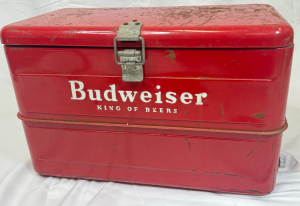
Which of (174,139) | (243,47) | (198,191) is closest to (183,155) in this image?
(174,139)

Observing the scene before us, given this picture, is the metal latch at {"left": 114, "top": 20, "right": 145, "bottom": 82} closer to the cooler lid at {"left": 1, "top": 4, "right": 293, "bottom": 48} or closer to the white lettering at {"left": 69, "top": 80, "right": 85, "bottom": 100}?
the cooler lid at {"left": 1, "top": 4, "right": 293, "bottom": 48}

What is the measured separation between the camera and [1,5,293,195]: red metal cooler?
94cm

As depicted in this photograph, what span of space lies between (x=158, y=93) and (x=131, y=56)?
156 millimetres

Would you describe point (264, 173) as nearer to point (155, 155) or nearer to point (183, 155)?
point (183, 155)

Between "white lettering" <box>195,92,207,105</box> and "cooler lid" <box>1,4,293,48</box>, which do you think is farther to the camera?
"white lettering" <box>195,92,207,105</box>

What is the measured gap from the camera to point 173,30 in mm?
941

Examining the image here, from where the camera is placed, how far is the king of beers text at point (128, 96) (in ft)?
3.34

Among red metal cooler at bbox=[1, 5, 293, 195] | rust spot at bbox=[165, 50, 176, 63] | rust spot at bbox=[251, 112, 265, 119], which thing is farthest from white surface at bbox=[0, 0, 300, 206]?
rust spot at bbox=[165, 50, 176, 63]

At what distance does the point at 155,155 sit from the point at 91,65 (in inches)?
15.9

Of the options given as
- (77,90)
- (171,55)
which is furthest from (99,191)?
(171,55)

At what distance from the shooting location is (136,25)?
978 millimetres

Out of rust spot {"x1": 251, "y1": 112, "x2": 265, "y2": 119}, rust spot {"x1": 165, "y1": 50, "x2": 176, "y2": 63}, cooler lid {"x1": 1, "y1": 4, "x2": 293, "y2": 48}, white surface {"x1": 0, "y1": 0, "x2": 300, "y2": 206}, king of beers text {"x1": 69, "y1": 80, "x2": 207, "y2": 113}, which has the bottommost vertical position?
white surface {"x1": 0, "y1": 0, "x2": 300, "y2": 206}

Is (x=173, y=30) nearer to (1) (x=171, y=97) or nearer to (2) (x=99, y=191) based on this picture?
(1) (x=171, y=97)

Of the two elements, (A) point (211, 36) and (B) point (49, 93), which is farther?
(B) point (49, 93)
